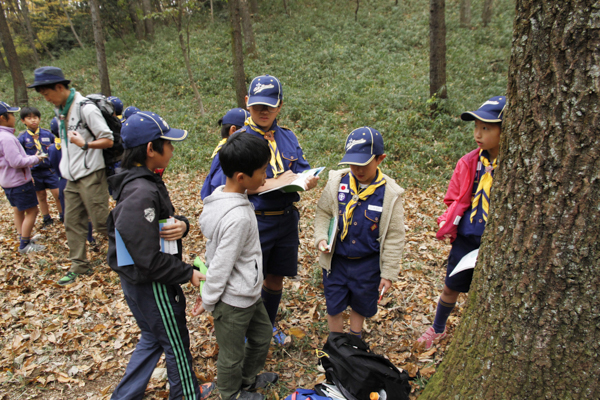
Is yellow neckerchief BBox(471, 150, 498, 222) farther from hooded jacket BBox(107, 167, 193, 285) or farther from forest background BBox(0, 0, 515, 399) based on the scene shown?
hooded jacket BBox(107, 167, 193, 285)

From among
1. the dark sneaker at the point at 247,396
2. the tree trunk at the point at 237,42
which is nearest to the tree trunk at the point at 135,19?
the tree trunk at the point at 237,42

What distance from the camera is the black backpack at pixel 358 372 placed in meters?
2.39

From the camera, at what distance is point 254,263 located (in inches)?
95.5

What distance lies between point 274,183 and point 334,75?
1519cm

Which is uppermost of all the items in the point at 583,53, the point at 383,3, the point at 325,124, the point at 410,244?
the point at 383,3

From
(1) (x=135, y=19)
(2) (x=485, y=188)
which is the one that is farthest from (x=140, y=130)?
(1) (x=135, y=19)

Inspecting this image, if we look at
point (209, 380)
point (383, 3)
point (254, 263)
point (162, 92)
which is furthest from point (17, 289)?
point (383, 3)

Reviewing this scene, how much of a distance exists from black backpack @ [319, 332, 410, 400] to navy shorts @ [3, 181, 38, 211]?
5348 millimetres

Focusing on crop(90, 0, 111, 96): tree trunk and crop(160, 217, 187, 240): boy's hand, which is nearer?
crop(160, 217, 187, 240): boy's hand

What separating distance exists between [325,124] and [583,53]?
1029 cm

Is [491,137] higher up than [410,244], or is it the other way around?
[491,137]

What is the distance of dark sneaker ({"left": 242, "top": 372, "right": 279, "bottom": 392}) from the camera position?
9.54ft

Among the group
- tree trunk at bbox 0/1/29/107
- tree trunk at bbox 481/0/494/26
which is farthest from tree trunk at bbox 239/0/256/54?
tree trunk at bbox 481/0/494/26

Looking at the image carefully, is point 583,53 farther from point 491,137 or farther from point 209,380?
point 209,380
